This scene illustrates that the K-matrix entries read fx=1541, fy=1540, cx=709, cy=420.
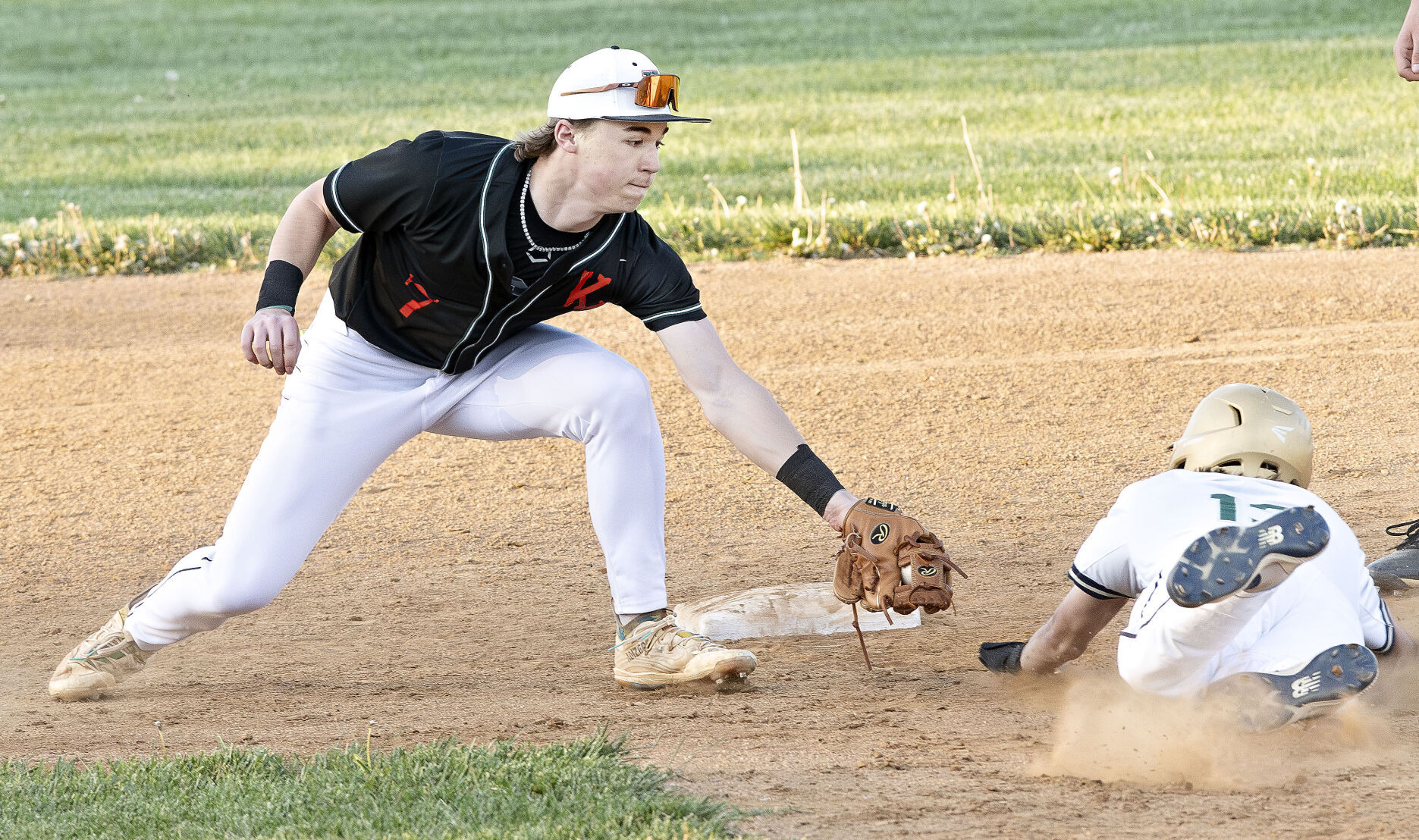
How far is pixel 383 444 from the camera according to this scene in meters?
3.95

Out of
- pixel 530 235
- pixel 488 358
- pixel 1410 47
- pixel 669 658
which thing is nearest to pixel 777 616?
pixel 669 658

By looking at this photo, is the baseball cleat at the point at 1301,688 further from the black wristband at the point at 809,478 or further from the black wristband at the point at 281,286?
the black wristband at the point at 281,286

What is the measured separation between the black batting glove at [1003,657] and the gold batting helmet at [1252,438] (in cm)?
70

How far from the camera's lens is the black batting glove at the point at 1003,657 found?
3938 millimetres

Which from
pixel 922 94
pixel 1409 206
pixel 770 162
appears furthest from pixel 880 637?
pixel 922 94

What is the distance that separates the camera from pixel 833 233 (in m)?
9.38

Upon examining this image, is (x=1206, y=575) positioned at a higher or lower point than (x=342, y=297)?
lower

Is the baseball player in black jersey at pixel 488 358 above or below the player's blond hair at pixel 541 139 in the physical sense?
below

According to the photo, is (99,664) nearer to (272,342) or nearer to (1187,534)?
(272,342)

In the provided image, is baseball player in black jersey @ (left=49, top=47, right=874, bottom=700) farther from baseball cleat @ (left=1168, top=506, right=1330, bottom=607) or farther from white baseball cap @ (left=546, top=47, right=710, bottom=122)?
baseball cleat @ (left=1168, top=506, right=1330, bottom=607)

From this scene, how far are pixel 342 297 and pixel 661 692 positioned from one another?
4.30ft

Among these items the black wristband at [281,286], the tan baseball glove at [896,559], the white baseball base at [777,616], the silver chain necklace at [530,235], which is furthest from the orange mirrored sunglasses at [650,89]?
the white baseball base at [777,616]

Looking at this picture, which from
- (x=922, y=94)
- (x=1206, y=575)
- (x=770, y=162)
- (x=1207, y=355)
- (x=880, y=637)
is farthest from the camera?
(x=922, y=94)

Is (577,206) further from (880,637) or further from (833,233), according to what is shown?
(833,233)
